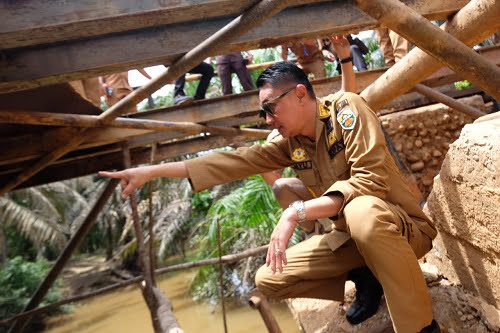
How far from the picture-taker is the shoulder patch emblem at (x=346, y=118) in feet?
5.87

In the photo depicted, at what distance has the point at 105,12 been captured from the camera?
73.8 inches

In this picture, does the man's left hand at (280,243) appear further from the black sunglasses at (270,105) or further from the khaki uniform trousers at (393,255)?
the black sunglasses at (270,105)

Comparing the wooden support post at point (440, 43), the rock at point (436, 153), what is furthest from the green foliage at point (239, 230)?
the wooden support post at point (440, 43)

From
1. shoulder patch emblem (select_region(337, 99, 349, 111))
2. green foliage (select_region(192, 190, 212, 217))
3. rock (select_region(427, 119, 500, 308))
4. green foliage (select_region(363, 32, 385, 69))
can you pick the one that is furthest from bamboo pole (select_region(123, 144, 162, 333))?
green foliage (select_region(363, 32, 385, 69))

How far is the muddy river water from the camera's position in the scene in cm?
849

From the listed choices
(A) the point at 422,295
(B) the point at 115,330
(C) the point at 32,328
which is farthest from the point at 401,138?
(C) the point at 32,328

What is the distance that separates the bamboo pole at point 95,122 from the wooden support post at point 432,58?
5.27 feet

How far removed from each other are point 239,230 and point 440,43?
6.81 meters

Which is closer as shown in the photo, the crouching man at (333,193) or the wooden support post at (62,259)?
the crouching man at (333,193)

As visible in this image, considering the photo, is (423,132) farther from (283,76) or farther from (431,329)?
(431,329)

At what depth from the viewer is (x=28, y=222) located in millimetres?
13047

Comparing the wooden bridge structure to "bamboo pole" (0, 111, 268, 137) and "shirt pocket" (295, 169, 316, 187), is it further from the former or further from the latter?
"shirt pocket" (295, 169, 316, 187)

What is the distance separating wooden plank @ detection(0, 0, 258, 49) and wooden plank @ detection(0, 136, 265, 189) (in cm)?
287

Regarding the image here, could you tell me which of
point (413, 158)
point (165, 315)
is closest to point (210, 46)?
point (165, 315)
